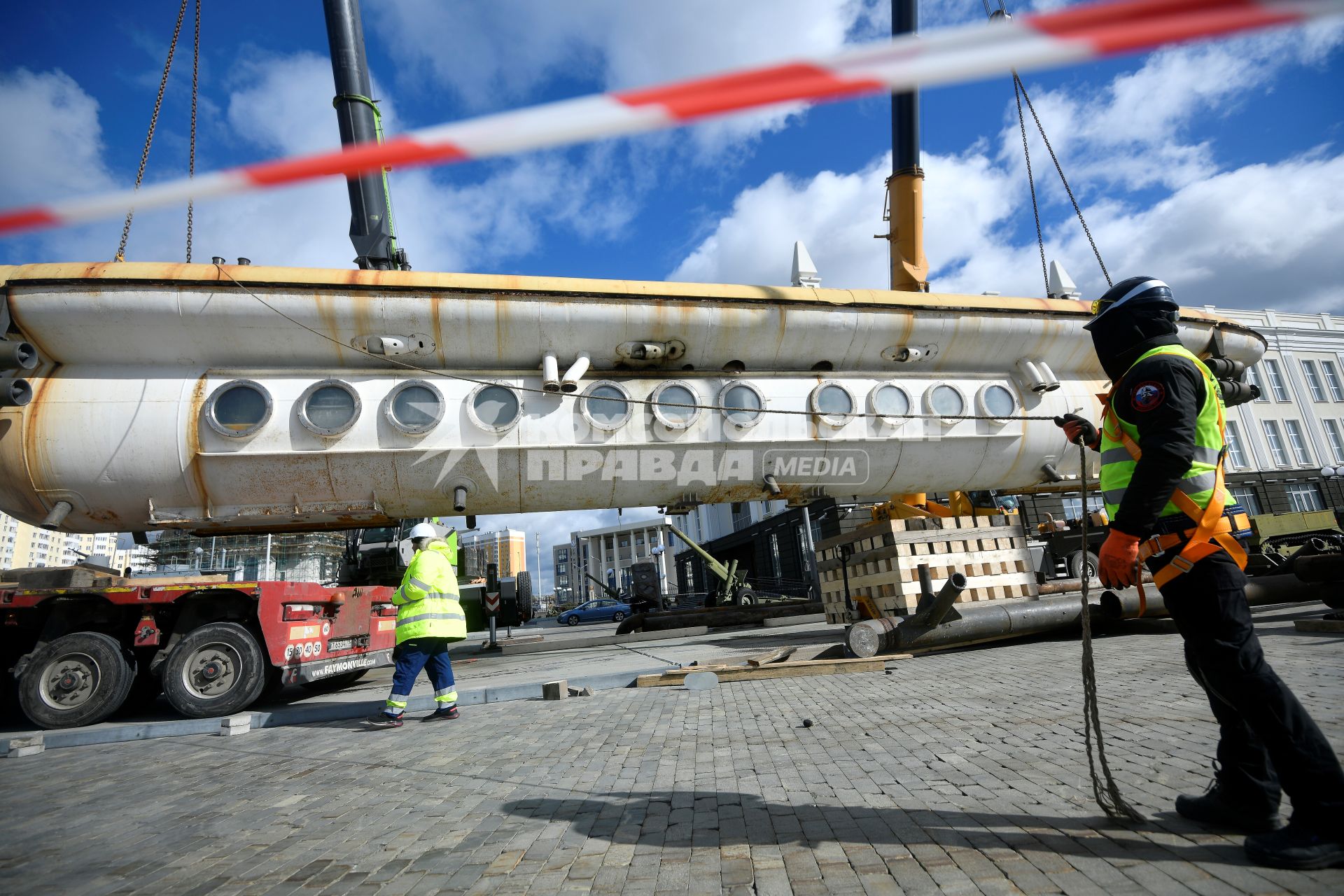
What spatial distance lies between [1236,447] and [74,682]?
1591 inches

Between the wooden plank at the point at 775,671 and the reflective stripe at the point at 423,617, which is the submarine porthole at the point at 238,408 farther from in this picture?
the wooden plank at the point at 775,671

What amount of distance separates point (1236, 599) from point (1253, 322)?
40908mm

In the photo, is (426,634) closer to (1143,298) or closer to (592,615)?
(1143,298)

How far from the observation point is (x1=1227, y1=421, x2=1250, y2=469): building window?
29.6 m

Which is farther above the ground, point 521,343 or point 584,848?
point 521,343

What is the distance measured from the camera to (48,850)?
2490 mm

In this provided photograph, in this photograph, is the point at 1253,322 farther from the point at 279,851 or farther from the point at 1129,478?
the point at 279,851

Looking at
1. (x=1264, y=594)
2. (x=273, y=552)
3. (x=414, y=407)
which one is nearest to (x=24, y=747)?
(x=414, y=407)

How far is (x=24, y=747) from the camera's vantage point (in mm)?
4777

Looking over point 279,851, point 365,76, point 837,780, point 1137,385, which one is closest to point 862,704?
point 837,780

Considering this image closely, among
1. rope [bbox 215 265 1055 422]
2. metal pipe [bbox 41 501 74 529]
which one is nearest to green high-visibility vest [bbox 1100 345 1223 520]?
rope [bbox 215 265 1055 422]

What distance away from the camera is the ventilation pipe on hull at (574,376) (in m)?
7.64

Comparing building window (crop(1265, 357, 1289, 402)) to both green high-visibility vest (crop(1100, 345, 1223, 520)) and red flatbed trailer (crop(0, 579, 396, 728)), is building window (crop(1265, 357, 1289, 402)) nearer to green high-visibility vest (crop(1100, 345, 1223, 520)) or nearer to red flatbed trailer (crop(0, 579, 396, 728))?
green high-visibility vest (crop(1100, 345, 1223, 520))

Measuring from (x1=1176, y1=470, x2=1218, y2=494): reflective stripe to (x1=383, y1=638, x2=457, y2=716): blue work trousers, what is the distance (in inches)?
190
